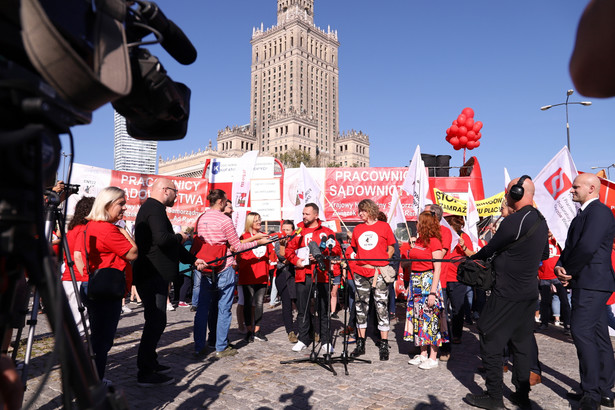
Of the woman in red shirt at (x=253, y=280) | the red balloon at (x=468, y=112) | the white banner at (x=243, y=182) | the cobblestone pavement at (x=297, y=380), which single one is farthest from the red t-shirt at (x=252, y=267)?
the red balloon at (x=468, y=112)

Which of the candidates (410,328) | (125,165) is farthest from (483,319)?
(125,165)

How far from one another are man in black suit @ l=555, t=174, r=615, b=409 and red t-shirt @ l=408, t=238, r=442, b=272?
1.67 meters

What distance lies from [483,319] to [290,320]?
379cm

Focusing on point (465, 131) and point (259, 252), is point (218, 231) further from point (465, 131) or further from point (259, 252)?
point (465, 131)

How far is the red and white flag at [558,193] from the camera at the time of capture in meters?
6.17

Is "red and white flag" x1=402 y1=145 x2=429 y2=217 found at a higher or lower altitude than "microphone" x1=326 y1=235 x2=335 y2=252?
higher

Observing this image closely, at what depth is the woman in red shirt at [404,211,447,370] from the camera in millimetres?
5445

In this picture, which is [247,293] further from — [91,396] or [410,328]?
[91,396]

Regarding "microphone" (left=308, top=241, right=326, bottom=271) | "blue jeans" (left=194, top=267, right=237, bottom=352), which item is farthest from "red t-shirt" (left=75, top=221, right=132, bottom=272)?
"microphone" (left=308, top=241, right=326, bottom=271)

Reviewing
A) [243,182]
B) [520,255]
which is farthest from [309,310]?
[243,182]

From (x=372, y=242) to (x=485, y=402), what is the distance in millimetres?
2574

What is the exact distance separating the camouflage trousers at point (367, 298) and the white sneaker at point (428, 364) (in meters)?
0.82

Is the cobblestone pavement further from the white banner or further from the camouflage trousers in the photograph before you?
the white banner

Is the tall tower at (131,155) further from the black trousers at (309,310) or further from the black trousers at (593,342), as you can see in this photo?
the black trousers at (593,342)
